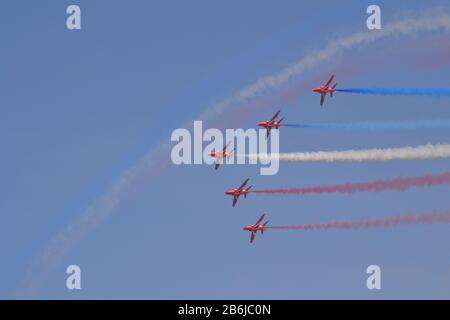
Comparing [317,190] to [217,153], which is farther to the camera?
[217,153]
